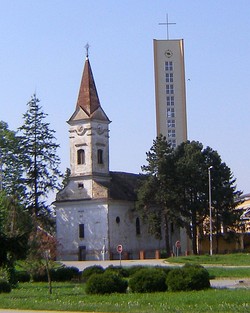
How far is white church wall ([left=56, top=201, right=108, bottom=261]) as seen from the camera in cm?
8138

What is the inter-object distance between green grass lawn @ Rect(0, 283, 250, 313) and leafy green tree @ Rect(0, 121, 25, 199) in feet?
167

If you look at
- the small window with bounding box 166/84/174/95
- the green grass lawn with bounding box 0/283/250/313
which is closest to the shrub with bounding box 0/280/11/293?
the green grass lawn with bounding box 0/283/250/313

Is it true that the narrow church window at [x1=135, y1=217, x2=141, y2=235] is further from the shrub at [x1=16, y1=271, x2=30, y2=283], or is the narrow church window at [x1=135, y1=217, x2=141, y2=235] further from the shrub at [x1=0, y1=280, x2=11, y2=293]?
the shrub at [x1=0, y1=280, x2=11, y2=293]

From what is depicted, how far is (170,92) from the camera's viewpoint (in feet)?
303

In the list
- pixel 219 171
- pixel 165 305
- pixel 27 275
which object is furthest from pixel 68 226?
pixel 165 305

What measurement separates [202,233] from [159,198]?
285 inches

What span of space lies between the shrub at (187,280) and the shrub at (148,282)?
13.3 inches

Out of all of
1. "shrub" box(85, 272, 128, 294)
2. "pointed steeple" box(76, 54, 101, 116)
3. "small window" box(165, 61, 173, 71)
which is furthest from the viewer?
"small window" box(165, 61, 173, 71)

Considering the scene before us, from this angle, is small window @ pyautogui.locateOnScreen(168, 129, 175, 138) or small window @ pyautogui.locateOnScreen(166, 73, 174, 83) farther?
small window @ pyautogui.locateOnScreen(166, 73, 174, 83)

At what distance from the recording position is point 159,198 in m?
78.8

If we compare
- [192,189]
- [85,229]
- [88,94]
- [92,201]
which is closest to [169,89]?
[88,94]

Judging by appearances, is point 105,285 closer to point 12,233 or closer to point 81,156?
point 12,233

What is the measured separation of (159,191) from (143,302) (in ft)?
183

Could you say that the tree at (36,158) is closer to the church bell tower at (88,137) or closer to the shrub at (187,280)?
the church bell tower at (88,137)
